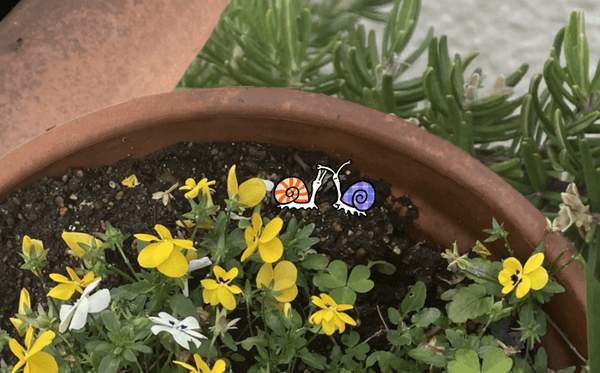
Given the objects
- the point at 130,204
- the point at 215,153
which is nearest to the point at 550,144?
the point at 215,153

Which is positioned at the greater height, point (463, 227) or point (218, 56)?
point (218, 56)

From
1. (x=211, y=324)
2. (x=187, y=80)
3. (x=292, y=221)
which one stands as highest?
(x=187, y=80)

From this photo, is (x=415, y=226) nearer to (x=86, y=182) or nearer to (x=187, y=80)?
(x=86, y=182)

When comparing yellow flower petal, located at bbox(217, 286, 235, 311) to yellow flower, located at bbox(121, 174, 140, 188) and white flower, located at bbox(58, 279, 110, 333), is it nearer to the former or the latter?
white flower, located at bbox(58, 279, 110, 333)

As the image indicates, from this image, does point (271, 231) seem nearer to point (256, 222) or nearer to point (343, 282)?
point (256, 222)

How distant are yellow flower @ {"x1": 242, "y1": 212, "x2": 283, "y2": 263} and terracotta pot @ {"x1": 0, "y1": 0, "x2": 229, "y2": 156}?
0.40 metres

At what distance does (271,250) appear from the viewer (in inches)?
21.6

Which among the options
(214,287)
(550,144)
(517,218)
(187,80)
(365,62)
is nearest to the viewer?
(214,287)

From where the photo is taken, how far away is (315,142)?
71 centimetres

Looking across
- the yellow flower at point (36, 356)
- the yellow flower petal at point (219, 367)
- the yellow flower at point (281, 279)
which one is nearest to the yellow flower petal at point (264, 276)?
the yellow flower at point (281, 279)

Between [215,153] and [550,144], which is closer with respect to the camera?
[215,153]

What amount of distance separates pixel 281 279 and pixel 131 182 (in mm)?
234

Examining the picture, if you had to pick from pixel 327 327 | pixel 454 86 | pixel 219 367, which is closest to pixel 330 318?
pixel 327 327

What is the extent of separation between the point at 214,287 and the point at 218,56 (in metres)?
0.57
